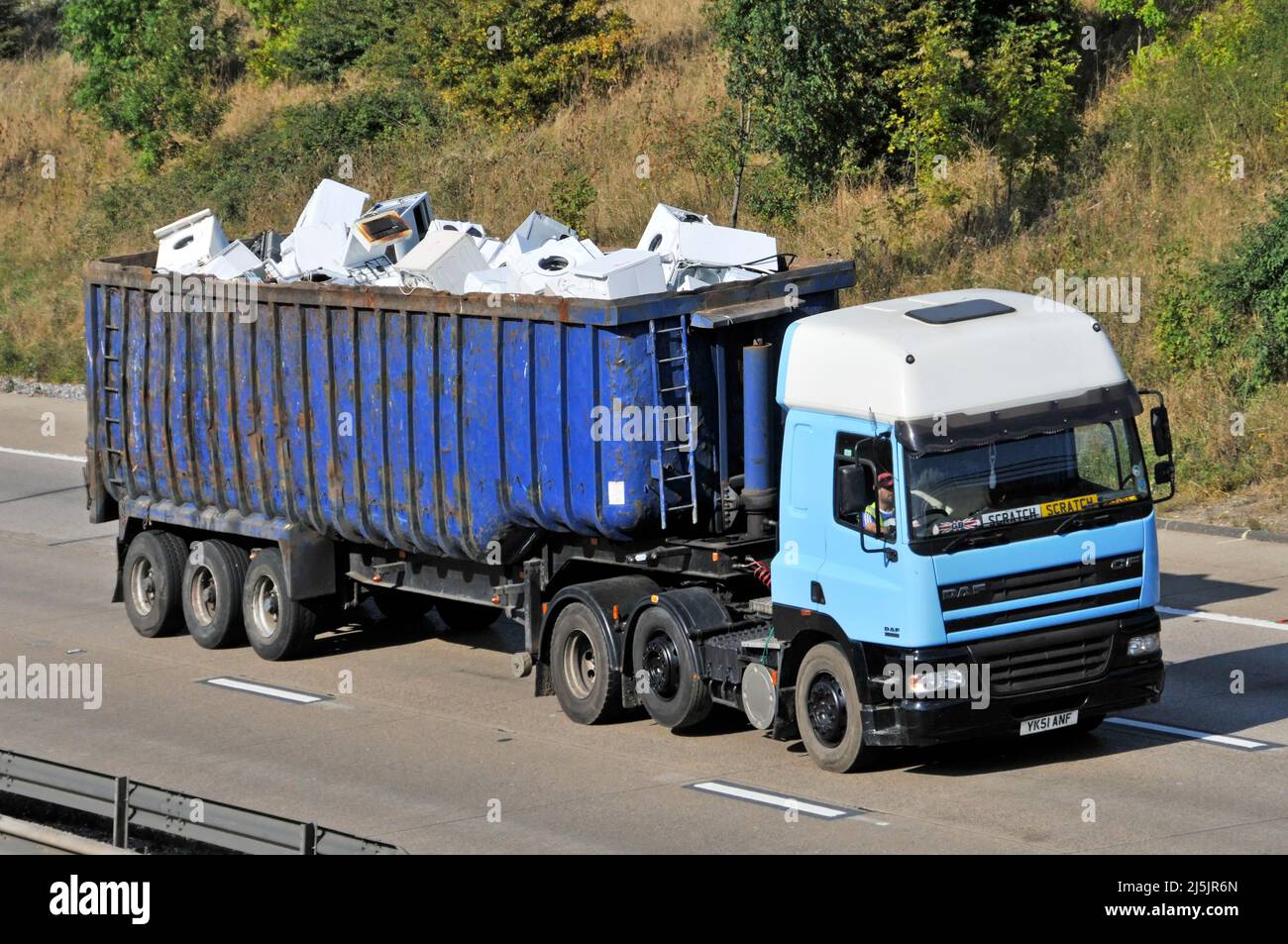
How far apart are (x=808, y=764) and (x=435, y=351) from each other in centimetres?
453

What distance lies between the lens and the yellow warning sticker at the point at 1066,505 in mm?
12102

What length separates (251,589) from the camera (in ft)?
57.6

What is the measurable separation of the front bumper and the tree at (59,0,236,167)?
116 ft

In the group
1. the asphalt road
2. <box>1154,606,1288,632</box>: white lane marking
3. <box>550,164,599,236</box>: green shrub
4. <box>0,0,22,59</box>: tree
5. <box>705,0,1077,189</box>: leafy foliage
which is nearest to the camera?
the asphalt road

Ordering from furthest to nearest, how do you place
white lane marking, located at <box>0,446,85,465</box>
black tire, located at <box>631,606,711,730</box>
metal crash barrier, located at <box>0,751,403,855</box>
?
white lane marking, located at <box>0,446,85,465</box> < black tire, located at <box>631,606,711,730</box> < metal crash barrier, located at <box>0,751,403,855</box>

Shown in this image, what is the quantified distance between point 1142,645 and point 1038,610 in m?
0.84

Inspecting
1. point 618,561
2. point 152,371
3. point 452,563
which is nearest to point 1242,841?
point 618,561

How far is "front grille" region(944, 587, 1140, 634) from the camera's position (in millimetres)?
11945

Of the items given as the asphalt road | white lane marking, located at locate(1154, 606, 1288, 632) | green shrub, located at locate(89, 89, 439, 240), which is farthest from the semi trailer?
green shrub, located at locate(89, 89, 439, 240)

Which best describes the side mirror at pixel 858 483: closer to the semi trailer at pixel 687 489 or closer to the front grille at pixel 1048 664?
the semi trailer at pixel 687 489

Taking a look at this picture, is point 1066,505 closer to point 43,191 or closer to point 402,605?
point 402,605

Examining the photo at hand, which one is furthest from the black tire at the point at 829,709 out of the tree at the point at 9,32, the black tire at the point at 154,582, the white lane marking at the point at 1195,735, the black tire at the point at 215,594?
the tree at the point at 9,32

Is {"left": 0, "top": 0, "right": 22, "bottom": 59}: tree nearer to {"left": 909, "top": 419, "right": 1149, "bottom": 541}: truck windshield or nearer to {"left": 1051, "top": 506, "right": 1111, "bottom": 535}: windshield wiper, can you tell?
{"left": 909, "top": 419, "right": 1149, "bottom": 541}: truck windshield

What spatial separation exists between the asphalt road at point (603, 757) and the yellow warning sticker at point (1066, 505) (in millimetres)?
1711
